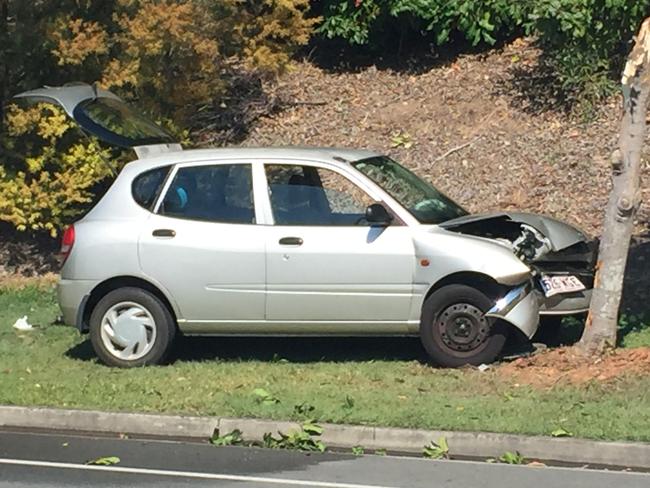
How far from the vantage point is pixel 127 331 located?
33.8ft

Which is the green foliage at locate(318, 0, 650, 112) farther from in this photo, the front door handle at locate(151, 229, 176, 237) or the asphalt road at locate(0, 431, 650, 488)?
the asphalt road at locate(0, 431, 650, 488)

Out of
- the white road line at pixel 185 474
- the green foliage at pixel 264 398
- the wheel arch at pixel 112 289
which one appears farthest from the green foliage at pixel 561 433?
the wheel arch at pixel 112 289

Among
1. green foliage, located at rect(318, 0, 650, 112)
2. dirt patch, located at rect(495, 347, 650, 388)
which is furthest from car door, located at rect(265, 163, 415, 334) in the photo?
green foliage, located at rect(318, 0, 650, 112)

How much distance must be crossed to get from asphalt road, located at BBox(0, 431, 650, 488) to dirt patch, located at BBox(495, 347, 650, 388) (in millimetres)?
1738

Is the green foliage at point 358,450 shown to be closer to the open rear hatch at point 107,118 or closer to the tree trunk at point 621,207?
the tree trunk at point 621,207

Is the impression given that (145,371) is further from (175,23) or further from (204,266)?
(175,23)

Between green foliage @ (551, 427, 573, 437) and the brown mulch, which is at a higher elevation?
the brown mulch

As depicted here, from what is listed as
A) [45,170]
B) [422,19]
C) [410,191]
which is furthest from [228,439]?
[422,19]

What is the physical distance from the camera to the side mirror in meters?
9.87

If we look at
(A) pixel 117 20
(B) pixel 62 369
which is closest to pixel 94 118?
(B) pixel 62 369

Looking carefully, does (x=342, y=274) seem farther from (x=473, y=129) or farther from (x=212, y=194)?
(x=473, y=129)

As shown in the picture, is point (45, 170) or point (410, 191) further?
point (45, 170)

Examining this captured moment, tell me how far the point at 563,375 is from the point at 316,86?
367 inches

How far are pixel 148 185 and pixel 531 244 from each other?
3130mm
